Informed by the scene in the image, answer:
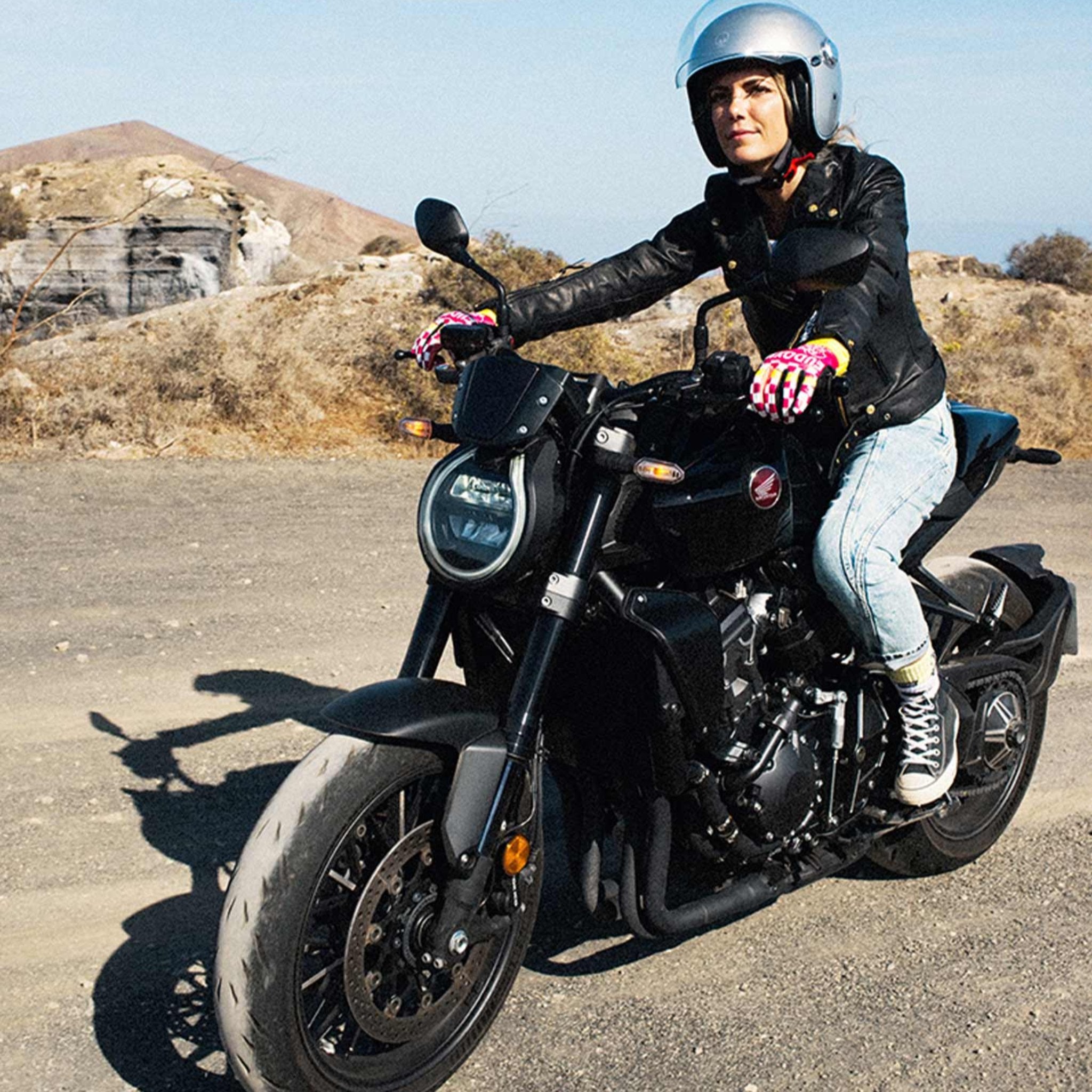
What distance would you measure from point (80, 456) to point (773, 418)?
9268mm

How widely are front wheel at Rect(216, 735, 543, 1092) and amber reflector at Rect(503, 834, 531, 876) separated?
0.06 meters

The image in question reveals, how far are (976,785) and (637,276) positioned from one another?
6.79 feet

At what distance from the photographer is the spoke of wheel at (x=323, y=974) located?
3.38 m

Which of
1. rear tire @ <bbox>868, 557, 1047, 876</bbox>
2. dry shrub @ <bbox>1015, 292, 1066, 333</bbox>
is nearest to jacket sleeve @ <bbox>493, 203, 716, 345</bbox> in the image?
rear tire @ <bbox>868, 557, 1047, 876</bbox>

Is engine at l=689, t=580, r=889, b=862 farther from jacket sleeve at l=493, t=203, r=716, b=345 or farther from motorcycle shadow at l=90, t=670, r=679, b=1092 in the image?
jacket sleeve at l=493, t=203, r=716, b=345

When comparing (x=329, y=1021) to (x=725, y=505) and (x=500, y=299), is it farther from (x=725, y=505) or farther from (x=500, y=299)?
(x=500, y=299)

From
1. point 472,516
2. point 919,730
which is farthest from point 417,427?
point 919,730

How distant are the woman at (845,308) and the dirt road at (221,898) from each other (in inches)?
24.1

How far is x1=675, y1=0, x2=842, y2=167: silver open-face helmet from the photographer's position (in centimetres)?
404

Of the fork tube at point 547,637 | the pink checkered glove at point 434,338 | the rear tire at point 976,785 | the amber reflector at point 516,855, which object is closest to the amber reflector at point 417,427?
the pink checkered glove at point 434,338

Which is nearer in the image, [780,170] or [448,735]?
[448,735]

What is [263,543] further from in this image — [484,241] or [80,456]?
[484,241]

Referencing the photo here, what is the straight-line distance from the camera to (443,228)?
368 cm

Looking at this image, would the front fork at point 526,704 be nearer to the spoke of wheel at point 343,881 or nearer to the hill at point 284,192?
the spoke of wheel at point 343,881
